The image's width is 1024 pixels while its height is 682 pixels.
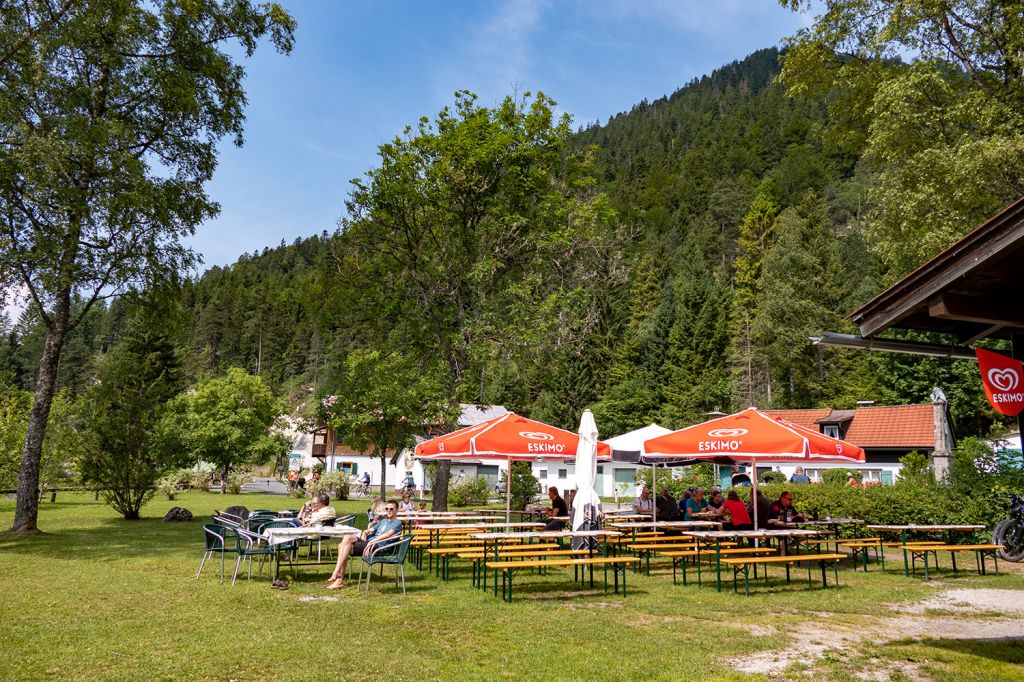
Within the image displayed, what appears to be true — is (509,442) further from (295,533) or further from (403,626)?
(403,626)

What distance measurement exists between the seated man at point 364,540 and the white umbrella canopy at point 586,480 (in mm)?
3068

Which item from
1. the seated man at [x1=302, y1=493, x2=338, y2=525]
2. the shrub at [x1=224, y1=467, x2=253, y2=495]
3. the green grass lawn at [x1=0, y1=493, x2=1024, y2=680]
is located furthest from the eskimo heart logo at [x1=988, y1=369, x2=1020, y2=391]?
the shrub at [x1=224, y1=467, x2=253, y2=495]

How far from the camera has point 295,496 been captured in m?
34.6

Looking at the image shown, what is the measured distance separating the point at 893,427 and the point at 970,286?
34933 mm

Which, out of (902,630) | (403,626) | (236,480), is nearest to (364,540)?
(403,626)

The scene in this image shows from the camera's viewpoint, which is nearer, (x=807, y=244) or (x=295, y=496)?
(x=295, y=496)

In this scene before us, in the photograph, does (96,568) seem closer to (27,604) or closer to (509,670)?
(27,604)

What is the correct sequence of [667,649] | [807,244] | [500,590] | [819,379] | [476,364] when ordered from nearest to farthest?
1. [667,649]
2. [500,590]
3. [476,364]
4. [819,379]
5. [807,244]

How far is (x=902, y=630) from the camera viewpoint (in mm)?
7172

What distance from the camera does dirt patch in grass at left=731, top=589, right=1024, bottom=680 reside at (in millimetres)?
5809

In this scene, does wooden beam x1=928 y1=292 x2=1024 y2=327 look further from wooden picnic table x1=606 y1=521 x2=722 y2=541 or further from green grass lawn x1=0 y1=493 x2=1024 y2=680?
wooden picnic table x1=606 y1=521 x2=722 y2=541

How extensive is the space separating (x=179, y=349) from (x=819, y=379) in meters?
50.2

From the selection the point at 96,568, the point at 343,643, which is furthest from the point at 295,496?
the point at 343,643

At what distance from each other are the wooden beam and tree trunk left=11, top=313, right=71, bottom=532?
17.0 metres
